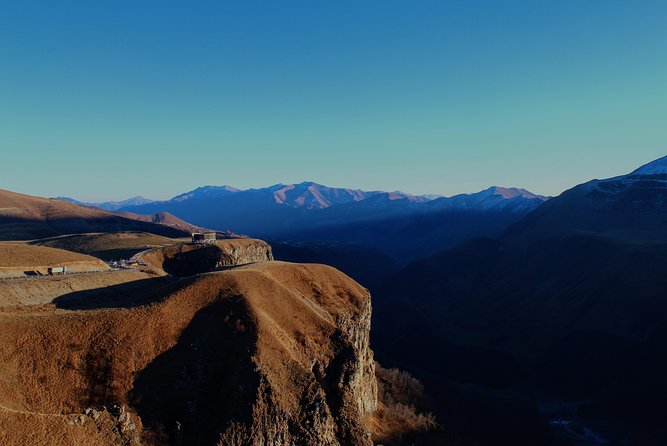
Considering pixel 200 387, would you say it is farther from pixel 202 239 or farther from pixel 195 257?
pixel 202 239

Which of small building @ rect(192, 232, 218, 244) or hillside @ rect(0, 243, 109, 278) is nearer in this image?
hillside @ rect(0, 243, 109, 278)

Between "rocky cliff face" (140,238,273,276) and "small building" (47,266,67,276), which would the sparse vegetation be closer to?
"rocky cliff face" (140,238,273,276)

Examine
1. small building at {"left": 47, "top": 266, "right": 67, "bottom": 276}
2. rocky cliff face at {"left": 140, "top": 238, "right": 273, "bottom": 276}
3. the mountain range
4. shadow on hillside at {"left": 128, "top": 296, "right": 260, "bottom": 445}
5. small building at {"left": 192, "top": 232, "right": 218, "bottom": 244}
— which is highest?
small building at {"left": 192, "top": 232, "right": 218, "bottom": 244}

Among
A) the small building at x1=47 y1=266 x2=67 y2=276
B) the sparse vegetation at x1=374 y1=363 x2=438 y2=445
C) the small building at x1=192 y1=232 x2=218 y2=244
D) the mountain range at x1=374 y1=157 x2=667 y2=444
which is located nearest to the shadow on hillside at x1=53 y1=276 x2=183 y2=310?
the small building at x1=47 y1=266 x2=67 y2=276

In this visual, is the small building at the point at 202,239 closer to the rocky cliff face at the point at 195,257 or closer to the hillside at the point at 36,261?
the rocky cliff face at the point at 195,257

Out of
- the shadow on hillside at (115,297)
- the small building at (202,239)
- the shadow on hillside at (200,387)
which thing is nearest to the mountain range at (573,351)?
the small building at (202,239)

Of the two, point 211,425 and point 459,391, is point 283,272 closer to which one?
point 211,425
